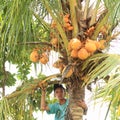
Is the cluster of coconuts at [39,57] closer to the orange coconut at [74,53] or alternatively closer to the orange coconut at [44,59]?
the orange coconut at [44,59]

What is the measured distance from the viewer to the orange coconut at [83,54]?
4036mm

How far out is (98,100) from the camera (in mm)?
3557

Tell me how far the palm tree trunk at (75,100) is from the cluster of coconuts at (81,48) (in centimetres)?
41

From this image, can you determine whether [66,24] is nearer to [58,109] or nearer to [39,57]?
[39,57]

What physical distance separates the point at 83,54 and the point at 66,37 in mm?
275

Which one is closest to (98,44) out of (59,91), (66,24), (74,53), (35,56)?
(74,53)

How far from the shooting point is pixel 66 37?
4.18 metres

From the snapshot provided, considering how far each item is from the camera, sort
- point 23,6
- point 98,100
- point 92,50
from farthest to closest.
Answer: point 92,50, point 23,6, point 98,100

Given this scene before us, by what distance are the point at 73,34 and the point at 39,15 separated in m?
0.39

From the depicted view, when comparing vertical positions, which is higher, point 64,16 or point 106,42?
point 64,16

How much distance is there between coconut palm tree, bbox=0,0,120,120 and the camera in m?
3.91

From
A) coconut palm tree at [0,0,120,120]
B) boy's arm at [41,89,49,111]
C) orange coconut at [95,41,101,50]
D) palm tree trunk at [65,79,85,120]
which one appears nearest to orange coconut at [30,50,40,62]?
coconut palm tree at [0,0,120,120]

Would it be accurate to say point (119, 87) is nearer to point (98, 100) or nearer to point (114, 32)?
point (98, 100)

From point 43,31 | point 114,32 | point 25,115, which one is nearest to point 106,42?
point 114,32
